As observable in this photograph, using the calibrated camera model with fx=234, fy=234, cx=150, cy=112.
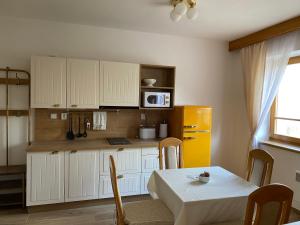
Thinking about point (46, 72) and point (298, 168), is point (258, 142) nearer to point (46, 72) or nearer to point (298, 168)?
point (298, 168)

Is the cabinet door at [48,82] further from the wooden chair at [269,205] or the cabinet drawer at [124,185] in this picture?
the wooden chair at [269,205]

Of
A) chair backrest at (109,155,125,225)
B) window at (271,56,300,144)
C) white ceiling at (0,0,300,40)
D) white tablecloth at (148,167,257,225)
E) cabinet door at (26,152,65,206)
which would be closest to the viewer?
white tablecloth at (148,167,257,225)

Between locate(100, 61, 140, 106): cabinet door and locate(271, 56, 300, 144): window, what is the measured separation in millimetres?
2146

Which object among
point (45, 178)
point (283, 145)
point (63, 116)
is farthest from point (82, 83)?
point (283, 145)

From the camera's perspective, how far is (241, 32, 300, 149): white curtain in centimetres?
319

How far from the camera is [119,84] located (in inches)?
129

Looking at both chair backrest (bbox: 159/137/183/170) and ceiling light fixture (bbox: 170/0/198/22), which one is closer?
ceiling light fixture (bbox: 170/0/198/22)

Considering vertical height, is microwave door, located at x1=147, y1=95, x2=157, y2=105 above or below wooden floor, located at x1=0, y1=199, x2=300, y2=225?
above

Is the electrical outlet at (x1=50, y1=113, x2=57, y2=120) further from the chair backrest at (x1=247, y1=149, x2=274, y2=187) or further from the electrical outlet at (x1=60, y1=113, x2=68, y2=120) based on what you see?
the chair backrest at (x1=247, y1=149, x2=274, y2=187)

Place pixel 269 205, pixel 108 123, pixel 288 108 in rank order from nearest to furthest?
1. pixel 269 205
2. pixel 288 108
3. pixel 108 123

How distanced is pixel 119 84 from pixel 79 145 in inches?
38.8

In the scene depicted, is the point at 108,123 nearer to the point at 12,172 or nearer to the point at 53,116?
the point at 53,116

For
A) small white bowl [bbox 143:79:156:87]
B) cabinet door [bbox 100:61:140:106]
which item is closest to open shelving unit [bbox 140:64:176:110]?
small white bowl [bbox 143:79:156:87]

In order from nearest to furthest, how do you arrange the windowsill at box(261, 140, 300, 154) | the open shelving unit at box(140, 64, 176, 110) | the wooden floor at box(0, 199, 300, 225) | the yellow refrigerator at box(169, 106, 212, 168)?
1. the wooden floor at box(0, 199, 300, 225)
2. the windowsill at box(261, 140, 300, 154)
3. the yellow refrigerator at box(169, 106, 212, 168)
4. the open shelving unit at box(140, 64, 176, 110)
